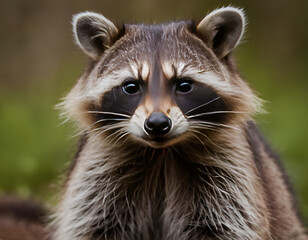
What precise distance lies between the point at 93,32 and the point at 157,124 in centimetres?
118

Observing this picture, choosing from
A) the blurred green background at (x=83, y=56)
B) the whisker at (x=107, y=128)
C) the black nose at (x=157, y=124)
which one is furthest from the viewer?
the blurred green background at (x=83, y=56)

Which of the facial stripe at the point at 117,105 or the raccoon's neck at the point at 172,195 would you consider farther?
the raccoon's neck at the point at 172,195

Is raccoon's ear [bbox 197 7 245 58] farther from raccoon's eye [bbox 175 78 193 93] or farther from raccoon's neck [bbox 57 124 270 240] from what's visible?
raccoon's neck [bbox 57 124 270 240]

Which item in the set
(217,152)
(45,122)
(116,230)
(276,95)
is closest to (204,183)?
(217,152)

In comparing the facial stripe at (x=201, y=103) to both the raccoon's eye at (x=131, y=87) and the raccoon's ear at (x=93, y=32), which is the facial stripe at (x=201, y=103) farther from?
the raccoon's ear at (x=93, y=32)

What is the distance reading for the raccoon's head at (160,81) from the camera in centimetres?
474

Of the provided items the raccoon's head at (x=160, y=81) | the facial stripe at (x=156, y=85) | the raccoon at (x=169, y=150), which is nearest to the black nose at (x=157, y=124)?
the raccoon's head at (x=160, y=81)

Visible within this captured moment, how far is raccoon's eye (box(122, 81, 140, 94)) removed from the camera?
4906 millimetres

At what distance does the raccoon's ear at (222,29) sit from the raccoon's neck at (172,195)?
0.67 meters

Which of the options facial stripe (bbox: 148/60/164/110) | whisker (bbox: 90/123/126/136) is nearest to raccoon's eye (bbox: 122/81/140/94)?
facial stripe (bbox: 148/60/164/110)

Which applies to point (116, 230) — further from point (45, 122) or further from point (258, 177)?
point (45, 122)

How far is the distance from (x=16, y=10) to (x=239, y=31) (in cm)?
825

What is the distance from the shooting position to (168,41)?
16.7 ft

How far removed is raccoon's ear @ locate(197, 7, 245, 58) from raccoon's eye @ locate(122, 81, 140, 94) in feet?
2.19
